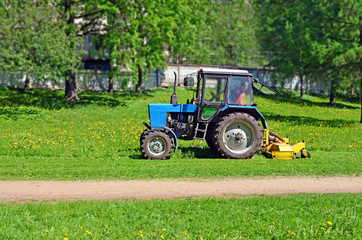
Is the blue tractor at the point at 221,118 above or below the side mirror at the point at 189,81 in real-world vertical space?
below

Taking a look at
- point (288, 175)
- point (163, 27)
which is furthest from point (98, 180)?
point (163, 27)

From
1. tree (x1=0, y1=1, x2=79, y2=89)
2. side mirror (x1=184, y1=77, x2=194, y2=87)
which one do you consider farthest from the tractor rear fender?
tree (x1=0, y1=1, x2=79, y2=89)

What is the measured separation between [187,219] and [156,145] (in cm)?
571

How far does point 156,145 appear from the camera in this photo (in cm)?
1291

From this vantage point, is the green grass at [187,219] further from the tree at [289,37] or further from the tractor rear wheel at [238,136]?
the tree at [289,37]

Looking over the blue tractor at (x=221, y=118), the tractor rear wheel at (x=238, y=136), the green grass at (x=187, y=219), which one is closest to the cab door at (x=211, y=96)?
the blue tractor at (x=221, y=118)

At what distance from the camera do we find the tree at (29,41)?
71.7 ft

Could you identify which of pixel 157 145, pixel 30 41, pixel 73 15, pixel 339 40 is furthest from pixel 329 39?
pixel 157 145

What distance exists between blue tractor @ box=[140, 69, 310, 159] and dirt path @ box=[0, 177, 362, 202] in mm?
2738

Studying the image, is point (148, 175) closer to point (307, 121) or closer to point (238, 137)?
point (238, 137)

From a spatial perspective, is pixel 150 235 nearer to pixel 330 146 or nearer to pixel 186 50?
pixel 330 146

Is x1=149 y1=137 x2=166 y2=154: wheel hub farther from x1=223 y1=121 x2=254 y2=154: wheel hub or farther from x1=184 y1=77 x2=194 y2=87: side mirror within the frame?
x1=223 y1=121 x2=254 y2=154: wheel hub

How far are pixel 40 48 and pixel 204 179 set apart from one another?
50.5 feet

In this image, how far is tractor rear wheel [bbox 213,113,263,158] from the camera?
43.4 ft
